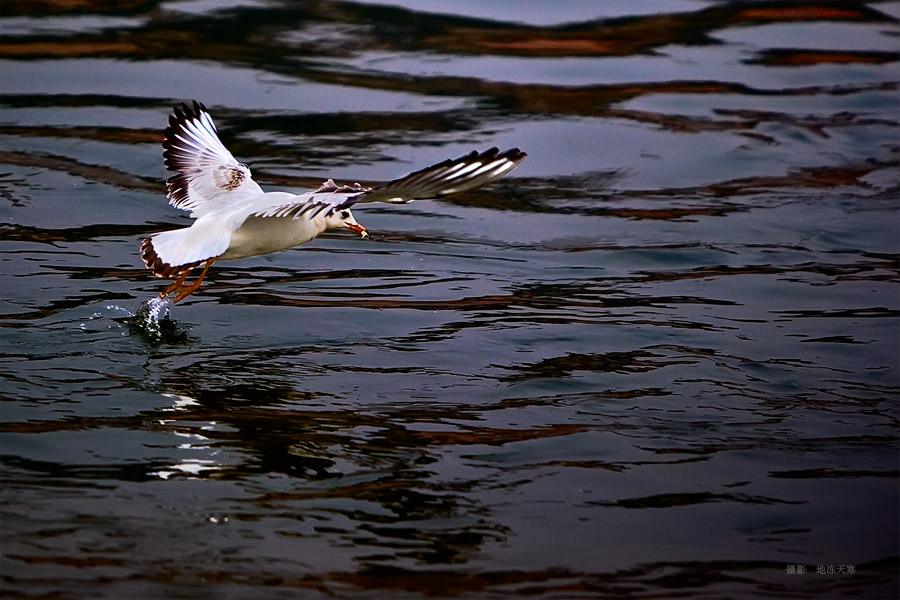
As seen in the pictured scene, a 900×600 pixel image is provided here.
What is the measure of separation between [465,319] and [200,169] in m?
1.93

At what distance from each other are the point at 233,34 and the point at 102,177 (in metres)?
4.41

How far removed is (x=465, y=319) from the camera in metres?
8.30

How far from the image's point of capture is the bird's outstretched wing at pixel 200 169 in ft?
26.0

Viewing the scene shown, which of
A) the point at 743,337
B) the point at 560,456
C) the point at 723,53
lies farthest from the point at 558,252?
the point at 723,53

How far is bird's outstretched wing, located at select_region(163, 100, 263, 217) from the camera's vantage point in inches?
312

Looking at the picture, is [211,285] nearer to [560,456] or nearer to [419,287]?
[419,287]

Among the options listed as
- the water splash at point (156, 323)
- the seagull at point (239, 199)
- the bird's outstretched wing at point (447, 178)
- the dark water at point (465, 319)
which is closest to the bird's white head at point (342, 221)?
the seagull at point (239, 199)

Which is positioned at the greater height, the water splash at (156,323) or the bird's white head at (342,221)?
the bird's white head at (342,221)

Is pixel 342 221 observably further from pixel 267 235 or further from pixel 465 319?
pixel 465 319

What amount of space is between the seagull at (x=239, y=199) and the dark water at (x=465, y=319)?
61cm

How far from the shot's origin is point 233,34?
14984mm

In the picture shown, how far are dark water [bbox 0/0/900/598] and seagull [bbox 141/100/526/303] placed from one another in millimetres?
614

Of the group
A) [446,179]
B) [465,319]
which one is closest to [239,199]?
[465,319]

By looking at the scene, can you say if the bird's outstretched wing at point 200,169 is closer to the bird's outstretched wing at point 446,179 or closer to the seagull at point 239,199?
the seagull at point 239,199
